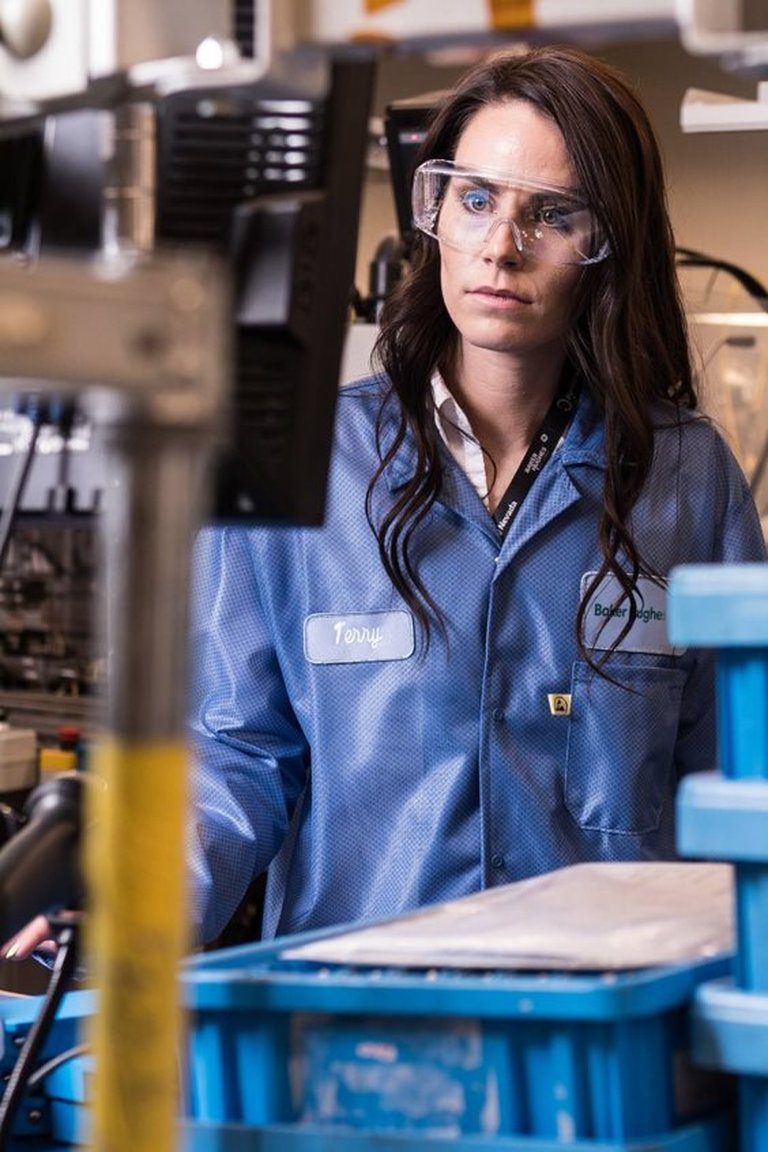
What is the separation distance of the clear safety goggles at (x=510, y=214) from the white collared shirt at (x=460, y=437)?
0.60 feet

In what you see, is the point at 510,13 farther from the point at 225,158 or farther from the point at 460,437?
the point at 460,437

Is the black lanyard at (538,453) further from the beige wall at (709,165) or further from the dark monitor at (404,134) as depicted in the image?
the beige wall at (709,165)

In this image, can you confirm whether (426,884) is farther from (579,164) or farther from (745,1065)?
(745,1065)

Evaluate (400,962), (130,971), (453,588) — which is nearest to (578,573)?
(453,588)

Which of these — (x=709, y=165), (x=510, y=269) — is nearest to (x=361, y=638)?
(x=510, y=269)

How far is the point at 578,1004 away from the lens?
0.89 metres

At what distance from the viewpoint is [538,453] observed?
6.78 ft

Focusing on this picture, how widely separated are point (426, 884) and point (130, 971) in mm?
1323

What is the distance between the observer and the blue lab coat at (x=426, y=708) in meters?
1.93

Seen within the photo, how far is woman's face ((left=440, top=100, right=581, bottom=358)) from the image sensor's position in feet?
6.37

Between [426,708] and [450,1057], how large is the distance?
1017 millimetres

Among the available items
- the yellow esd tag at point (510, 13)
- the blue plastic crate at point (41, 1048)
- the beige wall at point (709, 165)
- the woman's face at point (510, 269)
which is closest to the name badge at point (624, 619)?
the woman's face at point (510, 269)

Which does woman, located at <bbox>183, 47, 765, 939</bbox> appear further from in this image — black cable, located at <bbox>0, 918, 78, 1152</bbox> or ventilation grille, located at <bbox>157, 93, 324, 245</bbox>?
ventilation grille, located at <bbox>157, 93, 324, 245</bbox>

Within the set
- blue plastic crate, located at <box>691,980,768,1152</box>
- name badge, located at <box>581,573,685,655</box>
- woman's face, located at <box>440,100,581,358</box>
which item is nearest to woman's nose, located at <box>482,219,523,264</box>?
woman's face, located at <box>440,100,581,358</box>
